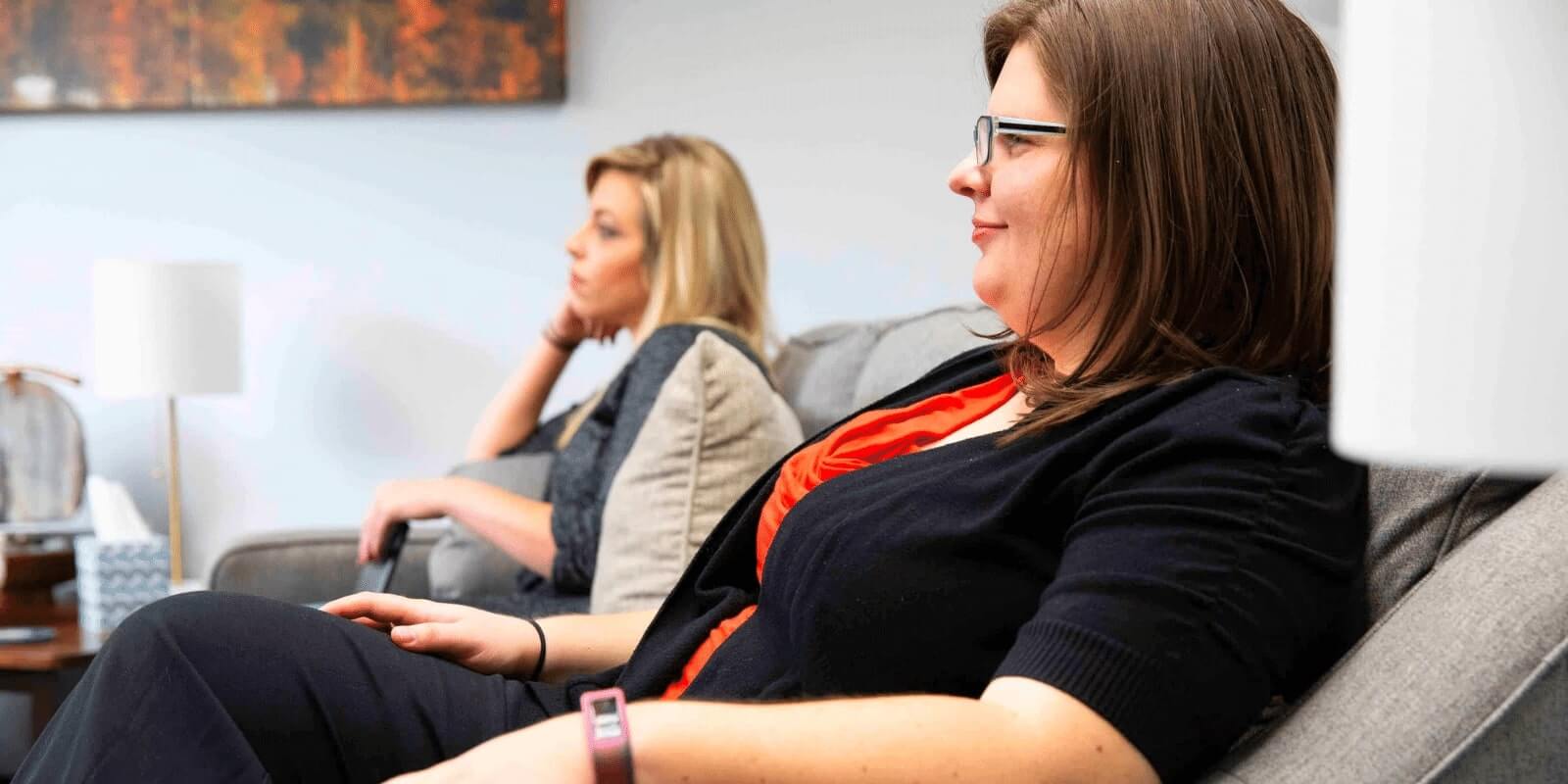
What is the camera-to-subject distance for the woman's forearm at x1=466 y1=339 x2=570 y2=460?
3051 millimetres

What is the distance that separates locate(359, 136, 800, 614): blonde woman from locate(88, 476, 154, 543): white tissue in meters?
0.45

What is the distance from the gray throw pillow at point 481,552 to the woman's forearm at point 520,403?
23 centimetres

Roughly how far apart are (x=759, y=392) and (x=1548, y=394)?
155 centimetres

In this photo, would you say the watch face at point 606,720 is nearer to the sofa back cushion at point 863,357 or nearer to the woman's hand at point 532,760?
the woman's hand at point 532,760

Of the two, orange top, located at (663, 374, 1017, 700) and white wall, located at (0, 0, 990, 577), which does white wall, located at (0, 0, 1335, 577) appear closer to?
white wall, located at (0, 0, 990, 577)

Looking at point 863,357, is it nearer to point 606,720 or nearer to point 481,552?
point 481,552

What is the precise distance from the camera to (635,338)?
272 cm

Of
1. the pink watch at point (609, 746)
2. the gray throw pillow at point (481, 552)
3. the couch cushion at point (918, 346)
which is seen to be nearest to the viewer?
the pink watch at point (609, 746)

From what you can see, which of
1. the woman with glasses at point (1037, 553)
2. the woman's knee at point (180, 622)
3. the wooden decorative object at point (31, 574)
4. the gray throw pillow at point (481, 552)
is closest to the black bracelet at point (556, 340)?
the gray throw pillow at point (481, 552)

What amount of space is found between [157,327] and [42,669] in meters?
1.35

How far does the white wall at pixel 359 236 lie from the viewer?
3646mm

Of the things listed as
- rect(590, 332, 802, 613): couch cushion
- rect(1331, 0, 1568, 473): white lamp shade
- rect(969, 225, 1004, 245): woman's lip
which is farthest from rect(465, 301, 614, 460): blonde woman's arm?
rect(1331, 0, 1568, 473): white lamp shade

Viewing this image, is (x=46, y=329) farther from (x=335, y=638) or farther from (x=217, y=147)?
(x=335, y=638)

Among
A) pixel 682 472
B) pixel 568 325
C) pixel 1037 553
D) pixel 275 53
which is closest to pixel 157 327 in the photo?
pixel 275 53
